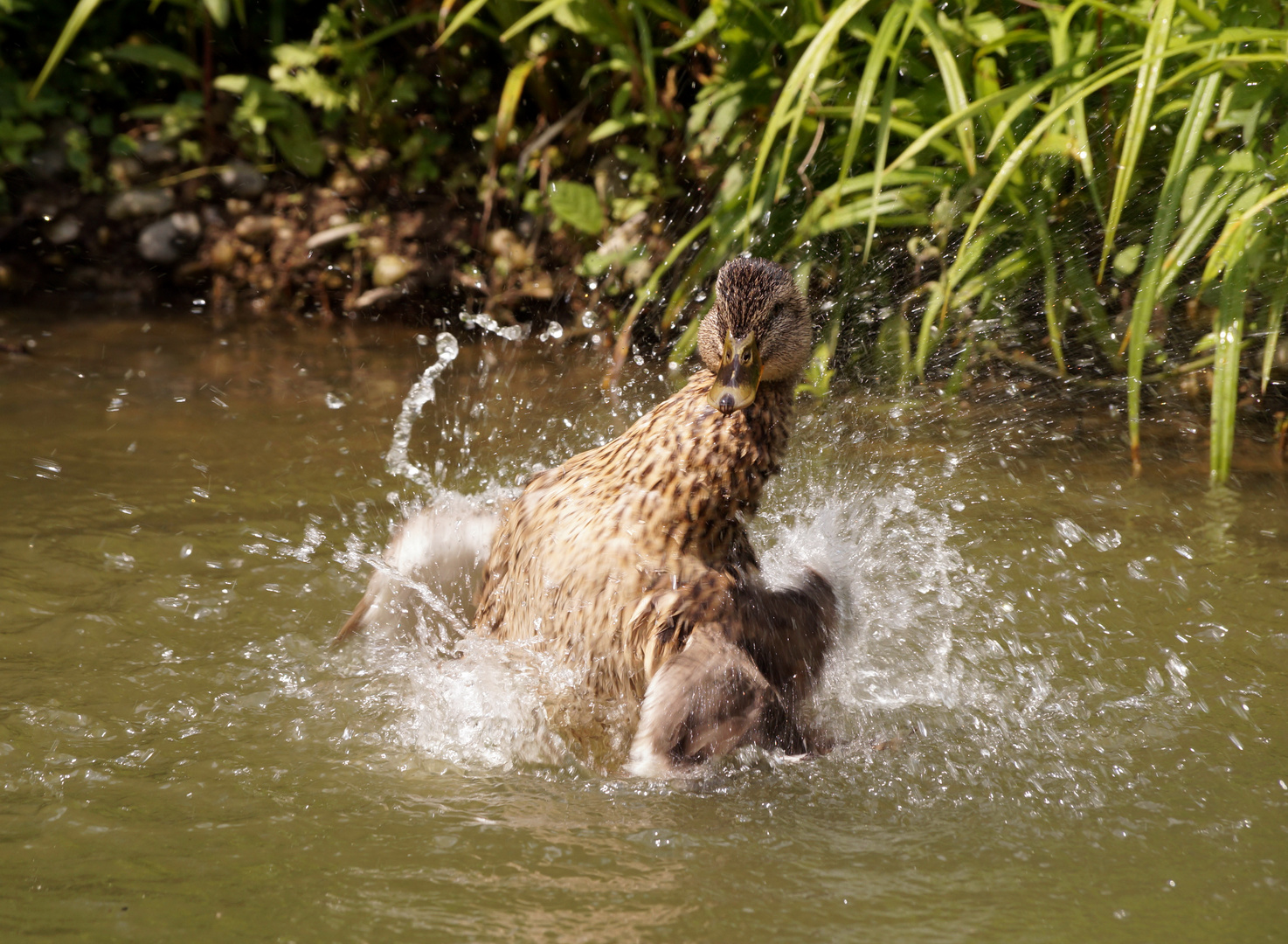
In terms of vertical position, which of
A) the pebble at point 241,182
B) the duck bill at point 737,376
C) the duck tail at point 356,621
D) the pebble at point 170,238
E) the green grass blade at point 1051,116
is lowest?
the duck tail at point 356,621

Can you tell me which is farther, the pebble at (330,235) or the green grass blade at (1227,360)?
the pebble at (330,235)

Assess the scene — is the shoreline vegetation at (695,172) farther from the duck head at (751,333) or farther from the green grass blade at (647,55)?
the duck head at (751,333)

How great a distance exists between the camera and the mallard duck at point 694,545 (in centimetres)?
251

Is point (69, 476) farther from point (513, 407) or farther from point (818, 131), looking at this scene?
point (818, 131)

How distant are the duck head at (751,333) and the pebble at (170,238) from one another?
3769 mm

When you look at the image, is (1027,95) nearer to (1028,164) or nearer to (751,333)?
Result: (1028,164)

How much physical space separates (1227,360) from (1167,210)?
0.48 metres

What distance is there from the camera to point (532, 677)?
104 inches

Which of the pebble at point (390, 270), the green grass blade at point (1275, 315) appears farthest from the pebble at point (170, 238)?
the green grass blade at point (1275, 315)

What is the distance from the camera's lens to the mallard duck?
251 cm

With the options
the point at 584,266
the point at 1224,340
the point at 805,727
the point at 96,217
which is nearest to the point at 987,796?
the point at 805,727

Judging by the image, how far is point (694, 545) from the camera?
8.54ft

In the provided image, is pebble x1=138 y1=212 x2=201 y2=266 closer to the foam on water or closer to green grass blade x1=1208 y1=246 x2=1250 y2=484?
the foam on water

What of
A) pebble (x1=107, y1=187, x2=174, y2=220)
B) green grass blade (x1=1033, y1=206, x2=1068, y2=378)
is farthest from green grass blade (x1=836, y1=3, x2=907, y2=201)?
pebble (x1=107, y1=187, x2=174, y2=220)
